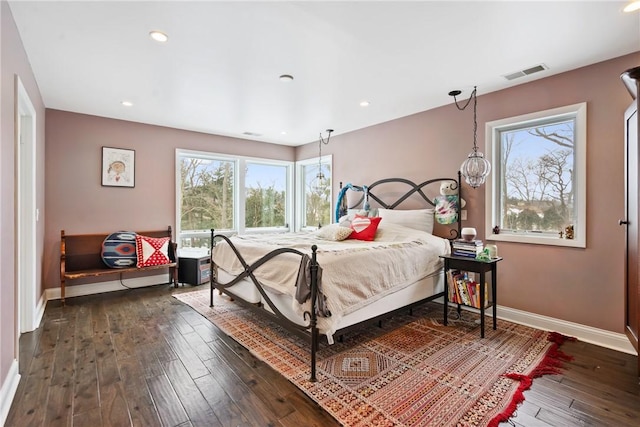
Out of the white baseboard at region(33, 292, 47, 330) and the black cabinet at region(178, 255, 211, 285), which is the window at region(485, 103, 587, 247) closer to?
the black cabinet at region(178, 255, 211, 285)

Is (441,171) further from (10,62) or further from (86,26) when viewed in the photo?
(10,62)

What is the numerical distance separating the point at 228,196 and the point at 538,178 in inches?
189

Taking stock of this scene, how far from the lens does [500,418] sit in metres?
1.73

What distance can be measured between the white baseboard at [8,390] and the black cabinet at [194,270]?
101 inches

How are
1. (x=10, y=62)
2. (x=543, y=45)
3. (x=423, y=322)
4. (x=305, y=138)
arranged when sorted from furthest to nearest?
(x=305, y=138)
(x=423, y=322)
(x=543, y=45)
(x=10, y=62)

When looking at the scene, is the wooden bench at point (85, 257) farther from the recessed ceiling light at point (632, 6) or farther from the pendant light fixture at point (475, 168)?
the recessed ceiling light at point (632, 6)

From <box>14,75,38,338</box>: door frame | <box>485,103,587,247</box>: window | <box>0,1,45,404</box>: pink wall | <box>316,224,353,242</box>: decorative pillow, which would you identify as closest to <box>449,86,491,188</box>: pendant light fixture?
<box>485,103,587,247</box>: window

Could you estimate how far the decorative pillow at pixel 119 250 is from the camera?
4.19 m

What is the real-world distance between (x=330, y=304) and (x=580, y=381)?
71.9 inches

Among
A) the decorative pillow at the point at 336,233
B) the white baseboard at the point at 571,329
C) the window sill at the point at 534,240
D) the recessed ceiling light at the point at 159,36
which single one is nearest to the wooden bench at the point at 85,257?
the decorative pillow at the point at 336,233

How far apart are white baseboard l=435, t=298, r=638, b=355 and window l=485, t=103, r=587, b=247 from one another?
0.76 metres

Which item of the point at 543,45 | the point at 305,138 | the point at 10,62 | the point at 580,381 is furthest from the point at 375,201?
the point at 10,62

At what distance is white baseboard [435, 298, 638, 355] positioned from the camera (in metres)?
2.59

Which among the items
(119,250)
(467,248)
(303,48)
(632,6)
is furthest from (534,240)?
(119,250)
